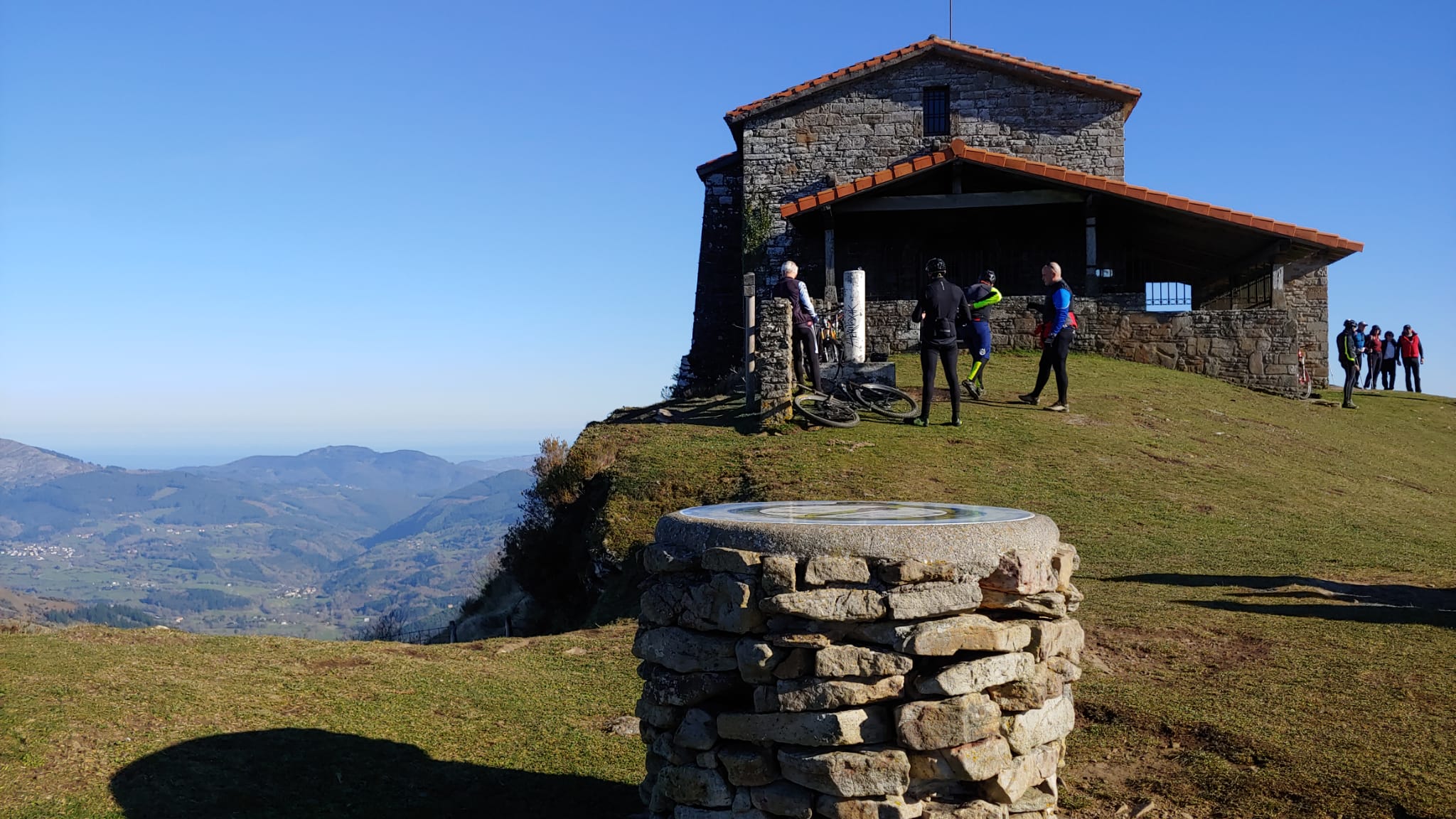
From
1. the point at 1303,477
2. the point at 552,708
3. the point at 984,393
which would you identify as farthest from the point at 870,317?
the point at 552,708

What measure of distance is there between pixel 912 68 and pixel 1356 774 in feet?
77.6

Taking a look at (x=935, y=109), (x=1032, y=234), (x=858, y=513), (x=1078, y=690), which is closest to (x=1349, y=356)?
(x=1032, y=234)

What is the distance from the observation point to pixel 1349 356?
2289cm

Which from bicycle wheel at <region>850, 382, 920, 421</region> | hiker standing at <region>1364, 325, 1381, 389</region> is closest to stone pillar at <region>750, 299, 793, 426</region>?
bicycle wheel at <region>850, 382, 920, 421</region>

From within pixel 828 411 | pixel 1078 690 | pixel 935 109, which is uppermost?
pixel 935 109

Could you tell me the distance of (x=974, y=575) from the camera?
14.5 ft

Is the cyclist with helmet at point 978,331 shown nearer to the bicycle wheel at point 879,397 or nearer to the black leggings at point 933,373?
the bicycle wheel at point 879,397

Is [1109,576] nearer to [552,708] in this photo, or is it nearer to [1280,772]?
[1280,772]

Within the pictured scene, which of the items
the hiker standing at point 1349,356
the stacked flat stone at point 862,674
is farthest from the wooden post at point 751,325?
the hiker standing at point 1349,356

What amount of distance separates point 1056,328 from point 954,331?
2559 mm

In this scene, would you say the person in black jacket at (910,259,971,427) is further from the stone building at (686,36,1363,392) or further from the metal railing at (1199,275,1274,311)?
the metal railing at (1199,275,1274,311)

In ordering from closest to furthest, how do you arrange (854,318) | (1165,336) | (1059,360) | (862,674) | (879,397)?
(862,674) → (1059,360) → (879,397) → (854,318) → (1165,336)

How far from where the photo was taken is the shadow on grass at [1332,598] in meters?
7.70

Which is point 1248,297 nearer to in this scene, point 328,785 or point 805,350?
point 805,350
